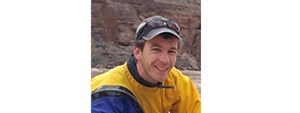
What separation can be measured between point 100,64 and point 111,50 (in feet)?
0.24

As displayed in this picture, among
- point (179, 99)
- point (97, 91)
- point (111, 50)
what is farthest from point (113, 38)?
point (179, 99)

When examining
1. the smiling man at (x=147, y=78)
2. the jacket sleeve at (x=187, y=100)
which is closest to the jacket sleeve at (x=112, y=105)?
the smiling man at (x=147, y=78)

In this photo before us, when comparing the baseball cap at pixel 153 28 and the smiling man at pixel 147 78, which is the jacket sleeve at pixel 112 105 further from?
the baseball cap at pixel 153 28

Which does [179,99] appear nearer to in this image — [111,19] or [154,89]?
[154,89]

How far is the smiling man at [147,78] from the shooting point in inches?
80.2

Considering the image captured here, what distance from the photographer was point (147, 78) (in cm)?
213

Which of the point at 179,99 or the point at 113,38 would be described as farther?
the point at 179,99

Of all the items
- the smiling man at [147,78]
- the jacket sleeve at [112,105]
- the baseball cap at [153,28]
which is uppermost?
the baseball cap at [153,28]

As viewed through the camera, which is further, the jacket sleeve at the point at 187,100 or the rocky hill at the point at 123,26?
the jacket sleeve at the point at 187,100

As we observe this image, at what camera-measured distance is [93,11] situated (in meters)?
2.03

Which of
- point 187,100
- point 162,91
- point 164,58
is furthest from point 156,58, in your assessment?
point 187,100

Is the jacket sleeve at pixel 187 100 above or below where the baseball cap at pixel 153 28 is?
below

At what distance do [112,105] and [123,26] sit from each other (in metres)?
0.31

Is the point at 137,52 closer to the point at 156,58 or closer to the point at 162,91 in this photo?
the point at 156,58
